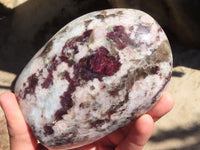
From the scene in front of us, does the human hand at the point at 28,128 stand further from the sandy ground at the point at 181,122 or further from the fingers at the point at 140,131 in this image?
the sandy ground at the point at 181,122

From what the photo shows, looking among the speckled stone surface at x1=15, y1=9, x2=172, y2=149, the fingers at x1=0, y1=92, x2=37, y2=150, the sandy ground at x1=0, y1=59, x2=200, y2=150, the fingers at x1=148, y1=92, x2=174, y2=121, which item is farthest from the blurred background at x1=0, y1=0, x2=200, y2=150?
the speckled stone surface at x1=15, y1=9, x2=172, y2=149

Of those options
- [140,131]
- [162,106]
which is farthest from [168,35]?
[140,131]

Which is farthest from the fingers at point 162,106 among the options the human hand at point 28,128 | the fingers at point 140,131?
the fingers at point 140,131

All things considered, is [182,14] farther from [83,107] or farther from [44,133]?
[44,133]

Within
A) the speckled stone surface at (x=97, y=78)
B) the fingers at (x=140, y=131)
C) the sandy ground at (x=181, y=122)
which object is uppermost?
the speckled stone surface at (x=97, y=78)

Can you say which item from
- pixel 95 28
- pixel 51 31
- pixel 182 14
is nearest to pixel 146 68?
pixel 95 28

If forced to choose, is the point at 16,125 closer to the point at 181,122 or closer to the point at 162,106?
the point at 162,106
